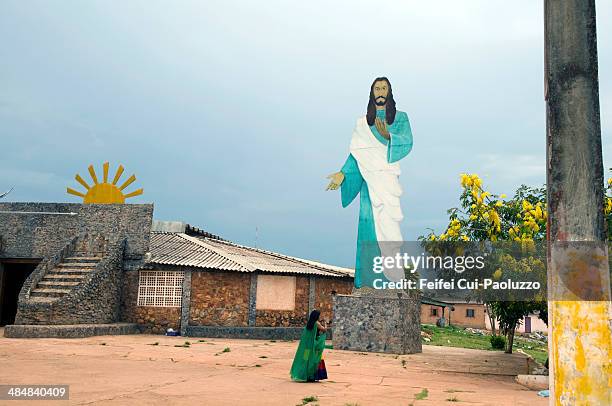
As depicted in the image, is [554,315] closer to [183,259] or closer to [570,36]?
[570,36]

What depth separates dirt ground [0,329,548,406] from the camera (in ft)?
24.6

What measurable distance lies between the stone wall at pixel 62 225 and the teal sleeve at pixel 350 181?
720cm

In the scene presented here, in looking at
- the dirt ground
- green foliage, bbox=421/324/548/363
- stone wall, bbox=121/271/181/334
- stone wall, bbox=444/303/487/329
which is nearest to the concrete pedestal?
the dirt ground

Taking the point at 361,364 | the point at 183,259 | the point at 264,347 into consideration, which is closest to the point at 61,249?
the point at 183,259

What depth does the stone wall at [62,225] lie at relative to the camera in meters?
19.9

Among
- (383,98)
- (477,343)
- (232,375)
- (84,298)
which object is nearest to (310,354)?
(232,375)

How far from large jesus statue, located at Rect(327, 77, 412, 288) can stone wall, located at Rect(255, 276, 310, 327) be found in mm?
4996

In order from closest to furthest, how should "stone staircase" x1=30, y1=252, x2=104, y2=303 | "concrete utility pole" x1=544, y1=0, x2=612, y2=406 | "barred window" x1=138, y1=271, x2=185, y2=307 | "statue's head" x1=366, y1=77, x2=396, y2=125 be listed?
"concrete utility pole" x1=544, y1=0, x2=612, y2=406
"statue's head" x1=366, y1=77, x2=396, y2=125
"stone staircase" x1=30, y1=252, x2=104, y2=303
"barred window" x1=138, y1=271, x2=185, y2=307

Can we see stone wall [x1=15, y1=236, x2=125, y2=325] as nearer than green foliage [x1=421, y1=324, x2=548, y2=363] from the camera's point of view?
Yes

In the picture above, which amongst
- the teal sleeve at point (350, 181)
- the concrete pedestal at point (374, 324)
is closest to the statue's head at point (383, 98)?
the teal sleeve at point (350, 181)

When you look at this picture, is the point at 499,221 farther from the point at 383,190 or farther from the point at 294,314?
the point at 294,314

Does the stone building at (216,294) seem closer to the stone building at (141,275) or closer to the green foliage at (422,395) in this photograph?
the stone building at (141,275)

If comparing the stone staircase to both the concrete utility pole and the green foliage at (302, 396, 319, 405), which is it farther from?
the concrete utility pole

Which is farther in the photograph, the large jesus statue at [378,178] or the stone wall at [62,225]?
the stone wall at [62,225]
